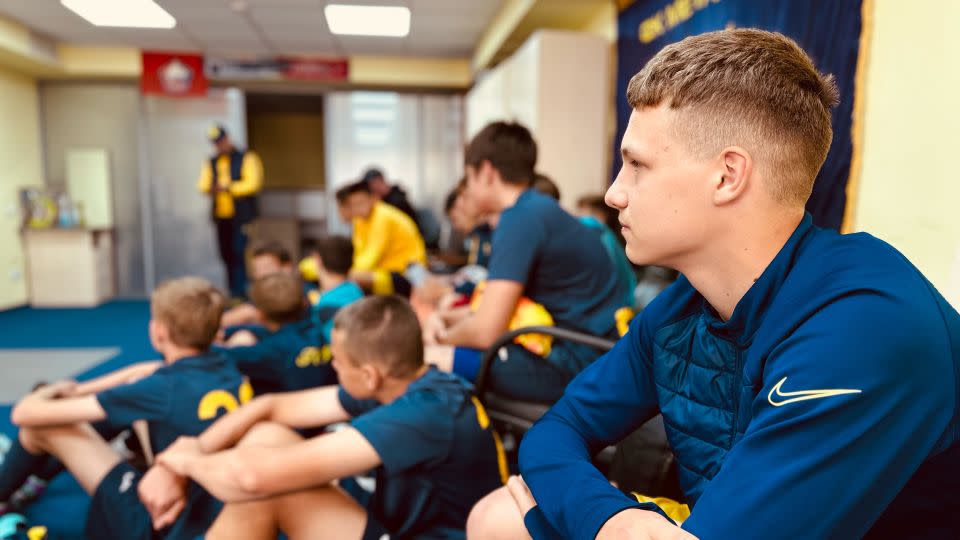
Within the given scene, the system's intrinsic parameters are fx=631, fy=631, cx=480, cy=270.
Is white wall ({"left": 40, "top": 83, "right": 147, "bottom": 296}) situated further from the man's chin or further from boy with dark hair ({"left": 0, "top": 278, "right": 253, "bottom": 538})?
the man's chin

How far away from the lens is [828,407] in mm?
556

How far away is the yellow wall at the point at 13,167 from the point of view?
18.8 feet

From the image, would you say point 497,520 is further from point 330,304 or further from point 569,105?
point 569,105

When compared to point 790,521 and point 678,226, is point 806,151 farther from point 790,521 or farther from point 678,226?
point 790,521

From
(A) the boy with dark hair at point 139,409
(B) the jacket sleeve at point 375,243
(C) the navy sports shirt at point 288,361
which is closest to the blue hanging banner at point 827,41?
(C) the navy sports shirt at point 288,361

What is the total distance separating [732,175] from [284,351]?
6.12 feet

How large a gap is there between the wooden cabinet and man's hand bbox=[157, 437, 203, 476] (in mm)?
5611

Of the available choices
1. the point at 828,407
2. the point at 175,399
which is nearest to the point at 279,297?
the point at 175,399

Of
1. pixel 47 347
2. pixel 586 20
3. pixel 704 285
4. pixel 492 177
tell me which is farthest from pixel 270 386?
pixel 586 20

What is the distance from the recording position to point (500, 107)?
4.82 metres

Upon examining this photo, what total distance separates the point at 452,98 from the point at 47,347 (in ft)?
15.1

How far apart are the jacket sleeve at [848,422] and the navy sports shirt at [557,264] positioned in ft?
3.93

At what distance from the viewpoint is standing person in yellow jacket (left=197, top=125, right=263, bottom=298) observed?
6070 millimetres

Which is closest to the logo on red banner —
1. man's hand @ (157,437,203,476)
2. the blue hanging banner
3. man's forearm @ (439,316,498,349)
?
the blue hanging banner
